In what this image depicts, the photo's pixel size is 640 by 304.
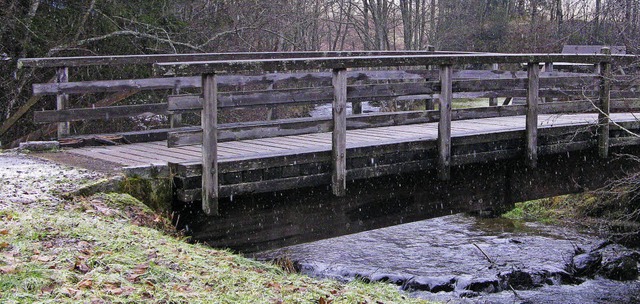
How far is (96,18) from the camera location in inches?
695

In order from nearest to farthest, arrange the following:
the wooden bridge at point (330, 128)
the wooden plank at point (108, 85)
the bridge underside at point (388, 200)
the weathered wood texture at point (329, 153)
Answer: the wooden bridge at point (330, 128) < the weathered wood texture at point (329, 153) < the bridge underside at point (388, 200) < the wooden plank at point (108, 85)

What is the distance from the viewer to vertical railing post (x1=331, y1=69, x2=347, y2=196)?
822 cm

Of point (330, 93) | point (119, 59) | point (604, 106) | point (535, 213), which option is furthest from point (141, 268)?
point (535, 213)

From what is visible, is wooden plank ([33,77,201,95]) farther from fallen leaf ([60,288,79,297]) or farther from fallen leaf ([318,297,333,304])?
fallen leaf ([60,288,79,297])

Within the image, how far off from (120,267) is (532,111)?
6356 millimetres

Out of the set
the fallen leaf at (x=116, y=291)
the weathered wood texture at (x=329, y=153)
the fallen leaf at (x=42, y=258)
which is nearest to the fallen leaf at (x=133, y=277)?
the fallen leaf at (x=116, y=291)

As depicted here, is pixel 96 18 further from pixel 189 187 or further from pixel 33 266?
pixel 33 266

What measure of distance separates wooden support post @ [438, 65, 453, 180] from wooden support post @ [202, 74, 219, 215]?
296cm

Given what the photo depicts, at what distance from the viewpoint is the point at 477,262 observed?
40.2 ft

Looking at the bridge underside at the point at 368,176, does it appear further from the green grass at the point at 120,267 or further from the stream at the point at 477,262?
the stream at the point at 477,262

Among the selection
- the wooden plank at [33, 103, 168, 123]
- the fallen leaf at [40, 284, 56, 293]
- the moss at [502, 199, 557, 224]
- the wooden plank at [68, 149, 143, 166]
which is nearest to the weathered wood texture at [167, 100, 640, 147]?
the wooden plank at [68, 149, 143, 166]

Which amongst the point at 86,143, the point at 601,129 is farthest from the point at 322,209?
the point at 601,129

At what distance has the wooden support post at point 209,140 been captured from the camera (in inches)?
293

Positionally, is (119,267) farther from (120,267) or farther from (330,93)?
(330,93)
